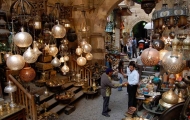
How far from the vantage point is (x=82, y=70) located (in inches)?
276

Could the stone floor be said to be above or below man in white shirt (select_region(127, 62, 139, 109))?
below

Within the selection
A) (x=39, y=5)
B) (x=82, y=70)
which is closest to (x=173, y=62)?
(x=39, y=5)

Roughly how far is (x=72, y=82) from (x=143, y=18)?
40.6 feet

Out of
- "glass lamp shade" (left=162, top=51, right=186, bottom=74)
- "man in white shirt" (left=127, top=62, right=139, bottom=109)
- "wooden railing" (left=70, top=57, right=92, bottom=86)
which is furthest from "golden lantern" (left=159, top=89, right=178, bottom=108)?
"wooden railing" (left=70, top=57, right=92, bottom=86)

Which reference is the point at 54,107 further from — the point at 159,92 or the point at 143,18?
the point at 143,18

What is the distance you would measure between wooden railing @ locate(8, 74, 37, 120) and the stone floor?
1139mm

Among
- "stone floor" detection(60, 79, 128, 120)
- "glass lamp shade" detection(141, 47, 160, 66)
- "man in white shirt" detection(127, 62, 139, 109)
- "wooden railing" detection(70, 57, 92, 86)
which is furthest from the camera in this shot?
"wooden railing" detection(70, 57, 92, 86)

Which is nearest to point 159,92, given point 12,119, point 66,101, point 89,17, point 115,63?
point 66,101

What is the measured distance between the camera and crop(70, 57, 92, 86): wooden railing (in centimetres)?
695

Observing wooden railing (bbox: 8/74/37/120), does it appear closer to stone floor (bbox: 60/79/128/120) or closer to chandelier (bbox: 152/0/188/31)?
stone floor (bbox: 60/79/128/120)

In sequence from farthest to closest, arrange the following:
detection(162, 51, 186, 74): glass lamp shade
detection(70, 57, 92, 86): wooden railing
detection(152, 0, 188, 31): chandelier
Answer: detection(70, 57, 92, 86): wooden railing, detection(152, 0, 188, 31): chandelier, detection(162, 51, 186, 74): glass lamp shade

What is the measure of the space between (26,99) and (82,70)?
322 centimetres

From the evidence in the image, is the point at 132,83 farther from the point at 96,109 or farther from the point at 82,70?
the point at 82,70

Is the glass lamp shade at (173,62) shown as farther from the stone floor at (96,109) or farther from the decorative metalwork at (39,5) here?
the decorative metalwork at (39,5)
